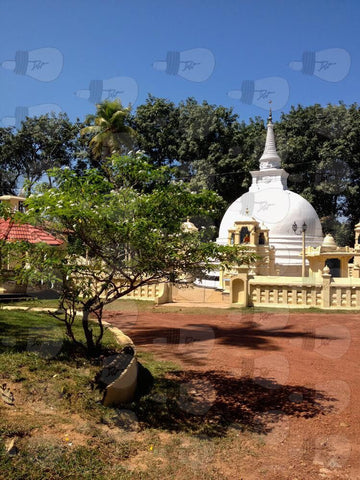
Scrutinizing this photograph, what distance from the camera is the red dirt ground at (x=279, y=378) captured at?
4.96 metres

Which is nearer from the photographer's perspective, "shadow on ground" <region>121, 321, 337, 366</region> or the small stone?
the small stone

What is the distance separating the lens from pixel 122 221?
6.38 meters

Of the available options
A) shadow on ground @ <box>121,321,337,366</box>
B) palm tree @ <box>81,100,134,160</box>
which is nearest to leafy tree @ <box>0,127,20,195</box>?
palm tree @ <box>81,100,134,160</box>

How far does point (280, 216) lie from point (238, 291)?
14233 mm

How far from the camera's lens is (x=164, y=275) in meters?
7.36

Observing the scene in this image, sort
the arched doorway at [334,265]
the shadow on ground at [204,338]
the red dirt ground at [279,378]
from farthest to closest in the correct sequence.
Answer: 1. the arched doorway at [334,265]
2. the shadow on ground at [204,338]
3. the red dirt ground at [279,378]

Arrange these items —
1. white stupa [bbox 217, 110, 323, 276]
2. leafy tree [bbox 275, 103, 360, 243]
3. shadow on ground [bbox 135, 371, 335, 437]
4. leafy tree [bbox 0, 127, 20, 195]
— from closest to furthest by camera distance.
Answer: shadow on ground [bbox 135, 371, 335, 437]
white stupa [bbox 217, 110, 323, 276]
leafy tree [bbox 275, 103, 360, 243]
leafy tree [bbox 0, 127, 20, 195]

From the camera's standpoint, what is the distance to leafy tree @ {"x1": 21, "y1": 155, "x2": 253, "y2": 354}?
6254 millimetres

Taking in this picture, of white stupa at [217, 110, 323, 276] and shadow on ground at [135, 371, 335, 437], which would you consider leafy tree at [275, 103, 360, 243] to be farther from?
shadow on ground at [135, 371, 335, 437]

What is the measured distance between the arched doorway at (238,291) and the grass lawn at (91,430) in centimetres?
977

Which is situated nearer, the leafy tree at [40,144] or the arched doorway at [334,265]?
the arched doorway at [334,265]

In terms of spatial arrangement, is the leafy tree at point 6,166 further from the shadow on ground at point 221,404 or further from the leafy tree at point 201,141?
the shadow on ground at point 221,404

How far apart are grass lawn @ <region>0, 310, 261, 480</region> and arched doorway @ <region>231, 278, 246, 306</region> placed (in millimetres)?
9768

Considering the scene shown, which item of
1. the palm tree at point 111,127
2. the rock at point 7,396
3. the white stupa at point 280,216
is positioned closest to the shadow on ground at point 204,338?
the rock at point 7,396
